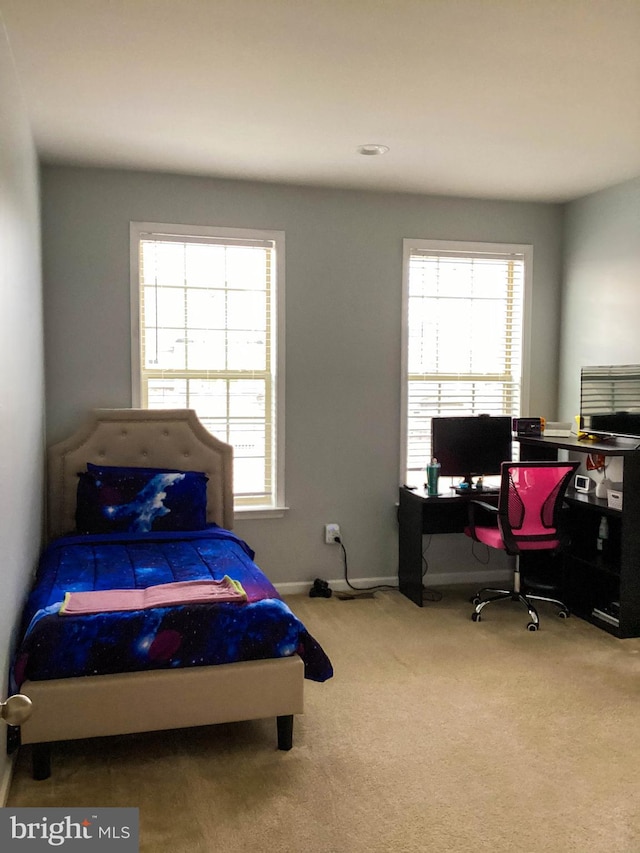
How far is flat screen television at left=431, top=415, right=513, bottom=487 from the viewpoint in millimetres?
4883

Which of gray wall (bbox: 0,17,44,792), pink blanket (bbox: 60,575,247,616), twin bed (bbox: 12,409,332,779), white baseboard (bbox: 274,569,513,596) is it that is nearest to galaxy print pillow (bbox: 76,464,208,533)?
gray wall (bbox: 0,17,44,792)

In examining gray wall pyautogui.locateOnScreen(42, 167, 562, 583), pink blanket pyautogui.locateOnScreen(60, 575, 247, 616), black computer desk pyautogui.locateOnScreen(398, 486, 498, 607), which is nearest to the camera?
pink blanket pyautogui.locateOnScreen(60, 575, 247, 616)

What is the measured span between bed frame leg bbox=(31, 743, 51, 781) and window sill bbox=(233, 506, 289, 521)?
2234mm

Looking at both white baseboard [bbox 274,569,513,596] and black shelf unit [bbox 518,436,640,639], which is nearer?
black shelf unit [bbox 518,436,640,639]

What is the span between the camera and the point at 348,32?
266 cm

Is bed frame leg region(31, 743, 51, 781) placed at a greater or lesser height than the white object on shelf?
lesser

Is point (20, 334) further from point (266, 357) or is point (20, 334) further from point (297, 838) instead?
point (297, 838)

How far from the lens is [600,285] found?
16.0 ft

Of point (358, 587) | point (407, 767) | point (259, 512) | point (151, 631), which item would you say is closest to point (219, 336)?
point (259, 512)

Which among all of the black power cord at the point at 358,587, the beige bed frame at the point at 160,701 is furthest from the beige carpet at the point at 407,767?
the black power cord at the point at 358,587

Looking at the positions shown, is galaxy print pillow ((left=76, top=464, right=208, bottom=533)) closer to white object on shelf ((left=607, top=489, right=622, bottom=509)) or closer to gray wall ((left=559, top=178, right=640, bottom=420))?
white object on shelf ((left=607, top=489, right=622, bottom=509))

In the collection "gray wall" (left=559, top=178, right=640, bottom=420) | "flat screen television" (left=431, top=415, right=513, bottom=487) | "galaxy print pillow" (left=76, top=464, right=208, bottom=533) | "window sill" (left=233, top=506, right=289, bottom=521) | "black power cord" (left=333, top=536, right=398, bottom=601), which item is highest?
"gray wall" (left=559, top=178, right=640, bottom=420)

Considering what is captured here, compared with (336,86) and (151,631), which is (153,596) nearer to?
(151,631)

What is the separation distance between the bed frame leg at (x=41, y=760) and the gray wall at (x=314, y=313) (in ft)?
7.16
